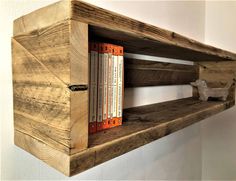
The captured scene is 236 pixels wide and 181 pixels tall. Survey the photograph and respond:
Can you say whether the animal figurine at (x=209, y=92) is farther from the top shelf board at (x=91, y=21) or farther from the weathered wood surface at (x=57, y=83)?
the weathered wood surface at (x=57, y=83)

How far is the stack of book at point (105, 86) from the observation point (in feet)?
→ 1.91

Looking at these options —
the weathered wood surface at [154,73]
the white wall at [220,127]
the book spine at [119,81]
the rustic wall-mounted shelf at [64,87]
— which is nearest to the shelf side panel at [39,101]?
the rustic wall-mounted shelf at [64,87]

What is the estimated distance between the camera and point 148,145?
3.88 feet

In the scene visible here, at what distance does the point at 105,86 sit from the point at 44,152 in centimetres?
24

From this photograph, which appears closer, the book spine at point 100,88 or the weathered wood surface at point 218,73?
the book spine at point 100,88

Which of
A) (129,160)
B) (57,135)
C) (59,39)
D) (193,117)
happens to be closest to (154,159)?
(129,160)

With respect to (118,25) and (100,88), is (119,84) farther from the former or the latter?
(118,25)

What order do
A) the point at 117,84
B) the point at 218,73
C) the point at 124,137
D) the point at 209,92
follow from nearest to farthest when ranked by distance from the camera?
the point at 124,137 < the point at 117,84 < the point at 209,92 < the point at 218,73

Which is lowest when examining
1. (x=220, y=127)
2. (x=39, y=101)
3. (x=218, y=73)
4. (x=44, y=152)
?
(x=220, y=127)

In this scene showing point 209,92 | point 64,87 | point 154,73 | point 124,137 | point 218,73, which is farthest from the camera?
point 218,73

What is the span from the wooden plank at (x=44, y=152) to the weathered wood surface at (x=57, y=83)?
0.01 metres

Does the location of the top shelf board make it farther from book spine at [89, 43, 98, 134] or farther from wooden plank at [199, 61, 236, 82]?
wooden plank at [199, 61, 236, 82]

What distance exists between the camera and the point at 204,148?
1829 mm

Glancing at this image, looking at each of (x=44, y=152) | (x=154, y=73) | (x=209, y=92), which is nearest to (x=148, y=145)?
(x=154, y=73)
